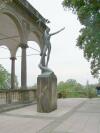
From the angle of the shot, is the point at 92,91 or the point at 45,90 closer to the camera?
the point at 45,90

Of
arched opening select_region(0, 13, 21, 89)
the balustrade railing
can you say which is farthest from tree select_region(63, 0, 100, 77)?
the balustrade railing

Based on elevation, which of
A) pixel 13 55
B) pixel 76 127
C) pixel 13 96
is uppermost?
pixel 13 55

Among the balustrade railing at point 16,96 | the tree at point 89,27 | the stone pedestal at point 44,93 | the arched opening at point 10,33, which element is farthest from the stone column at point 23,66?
the stone pedestal at point 44,93

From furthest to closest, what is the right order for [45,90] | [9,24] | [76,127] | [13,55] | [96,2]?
[13,55]
[9,24]
[96,2]
[45,90]
[76,127]

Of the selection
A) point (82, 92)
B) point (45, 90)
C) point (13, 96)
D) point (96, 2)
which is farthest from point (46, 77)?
point (82, 92)

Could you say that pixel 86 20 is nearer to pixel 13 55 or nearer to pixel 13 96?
pixel 13 96

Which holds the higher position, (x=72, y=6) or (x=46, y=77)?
(x=72, y=6)

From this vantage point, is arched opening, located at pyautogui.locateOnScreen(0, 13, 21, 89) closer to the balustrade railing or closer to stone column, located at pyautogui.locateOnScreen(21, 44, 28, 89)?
stone column, located at pyautogui.locateOnScreen(21, 44, 28, 89)

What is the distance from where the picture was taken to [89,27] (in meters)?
24.4

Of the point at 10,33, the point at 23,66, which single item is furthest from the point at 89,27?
the point at 10,33

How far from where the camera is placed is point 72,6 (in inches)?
869

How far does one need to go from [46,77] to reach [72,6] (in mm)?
7453

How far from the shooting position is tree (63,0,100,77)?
20938mm

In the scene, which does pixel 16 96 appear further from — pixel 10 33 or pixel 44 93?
pixel 10 33
